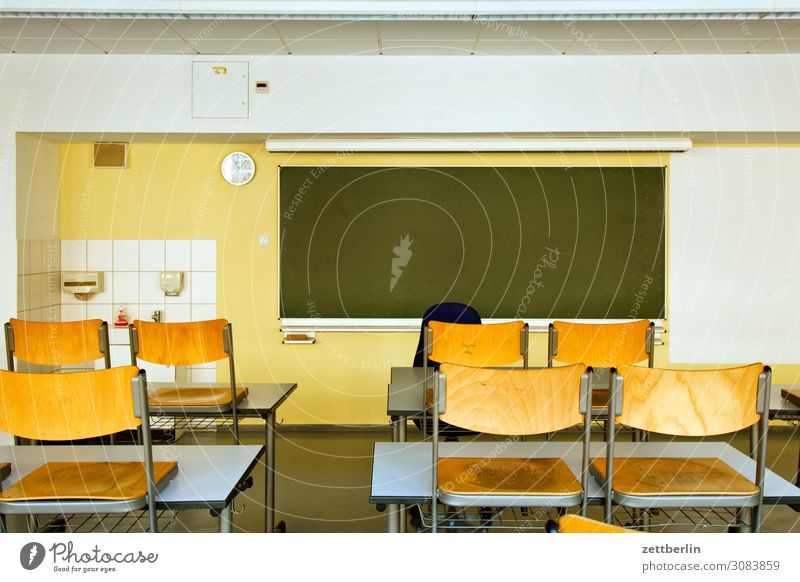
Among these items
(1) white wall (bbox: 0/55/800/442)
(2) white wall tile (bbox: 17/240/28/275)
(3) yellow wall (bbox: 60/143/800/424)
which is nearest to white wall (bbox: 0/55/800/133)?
(1) white wall (bbox: 0/55/800/442)

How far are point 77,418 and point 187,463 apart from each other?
0.37m

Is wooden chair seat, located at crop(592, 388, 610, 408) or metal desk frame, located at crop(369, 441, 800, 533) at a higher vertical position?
wooden chair seat, located at crop(592, 388, 610, 408)

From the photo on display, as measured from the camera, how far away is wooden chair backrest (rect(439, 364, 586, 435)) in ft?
5.95

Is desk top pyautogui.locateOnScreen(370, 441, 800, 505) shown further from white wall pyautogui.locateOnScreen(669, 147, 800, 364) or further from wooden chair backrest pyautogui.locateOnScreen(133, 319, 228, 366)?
white wall pyautogui.locateOnScreen(669, 147, 800, 364)

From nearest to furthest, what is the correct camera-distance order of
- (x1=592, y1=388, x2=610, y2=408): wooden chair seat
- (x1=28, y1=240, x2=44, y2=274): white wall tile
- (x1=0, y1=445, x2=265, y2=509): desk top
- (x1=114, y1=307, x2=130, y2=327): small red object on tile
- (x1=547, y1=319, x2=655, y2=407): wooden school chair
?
(x1=0, y1=445, x2=265, y2=509): desk top → (x1=592, y1=388, x2=610, y2=408): wooden chair seat → (x1=547, y1=319, x2=655, y2=407): wooden school chair → (x1=28, y1=240, x2=44, y2=274): white wall tile → (x1=114, y1=307, x2=130, y2=327): small red object on tile

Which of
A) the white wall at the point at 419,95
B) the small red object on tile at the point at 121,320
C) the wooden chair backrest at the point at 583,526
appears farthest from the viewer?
the small red object on tile at the point at 121,320

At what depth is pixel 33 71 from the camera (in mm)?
4117

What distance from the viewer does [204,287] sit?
4.61 meters

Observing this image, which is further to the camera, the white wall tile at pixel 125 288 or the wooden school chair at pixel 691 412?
the white wall tile at pixel 125 288

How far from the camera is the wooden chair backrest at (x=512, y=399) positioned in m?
1.81

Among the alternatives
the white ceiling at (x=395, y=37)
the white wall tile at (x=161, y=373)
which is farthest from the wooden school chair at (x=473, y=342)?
the white wall tile at (x=161, y=373)

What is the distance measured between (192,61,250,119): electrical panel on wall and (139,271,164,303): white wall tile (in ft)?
4.11

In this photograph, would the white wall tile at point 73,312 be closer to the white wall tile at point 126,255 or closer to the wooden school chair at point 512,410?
the white wall tile at point 126,255

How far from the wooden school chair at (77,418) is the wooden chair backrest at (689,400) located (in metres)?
1.34
